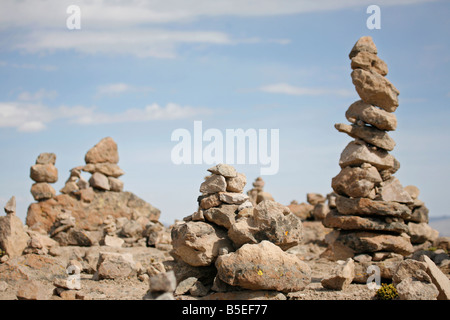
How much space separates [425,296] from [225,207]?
20.9 feet

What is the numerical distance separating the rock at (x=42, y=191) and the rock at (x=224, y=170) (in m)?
16.4

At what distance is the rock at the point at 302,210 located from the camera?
3553 centimetres

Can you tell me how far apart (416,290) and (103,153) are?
22.0 metres

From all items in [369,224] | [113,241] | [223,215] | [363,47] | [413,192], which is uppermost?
[363,47]

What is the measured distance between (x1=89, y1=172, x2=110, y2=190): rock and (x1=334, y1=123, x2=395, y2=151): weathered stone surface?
51.4ft

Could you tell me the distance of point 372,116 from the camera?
21.3 m

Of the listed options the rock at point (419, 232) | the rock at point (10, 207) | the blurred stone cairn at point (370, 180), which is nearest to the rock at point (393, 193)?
the blurred stone cairn at point (370, 180)

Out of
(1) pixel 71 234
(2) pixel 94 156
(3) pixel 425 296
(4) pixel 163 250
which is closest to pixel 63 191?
(2) pixel 94 156

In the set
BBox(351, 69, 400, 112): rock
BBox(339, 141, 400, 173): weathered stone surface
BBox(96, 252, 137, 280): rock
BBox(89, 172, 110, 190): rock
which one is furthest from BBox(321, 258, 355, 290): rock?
BBox(89, 172, 110, 190): rock

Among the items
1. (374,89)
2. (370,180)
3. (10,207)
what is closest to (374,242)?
(370,180)

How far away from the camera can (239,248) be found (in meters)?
14.9

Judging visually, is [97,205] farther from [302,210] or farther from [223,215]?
[223,215]
